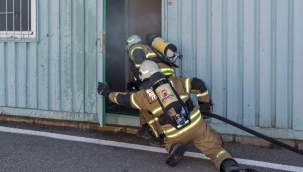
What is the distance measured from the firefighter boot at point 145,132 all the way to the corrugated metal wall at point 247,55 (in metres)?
0.91

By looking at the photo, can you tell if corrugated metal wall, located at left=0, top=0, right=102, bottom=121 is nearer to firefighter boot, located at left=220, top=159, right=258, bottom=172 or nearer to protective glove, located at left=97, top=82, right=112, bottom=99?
protective glove, located at left=97, top=82, right=112, bottom=99

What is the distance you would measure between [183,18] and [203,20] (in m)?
0.30

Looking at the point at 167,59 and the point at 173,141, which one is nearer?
the point at 173,141

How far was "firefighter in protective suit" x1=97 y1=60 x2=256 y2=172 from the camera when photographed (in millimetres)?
4133

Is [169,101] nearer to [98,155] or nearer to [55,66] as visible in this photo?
[98,155]

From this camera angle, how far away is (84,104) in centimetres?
607

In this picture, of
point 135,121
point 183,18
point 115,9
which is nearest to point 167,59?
point 183,18

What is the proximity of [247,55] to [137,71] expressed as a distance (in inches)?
58.5

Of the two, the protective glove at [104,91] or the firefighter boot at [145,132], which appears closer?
the protective glove at [104,91]

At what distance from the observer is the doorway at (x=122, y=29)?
21.6ft

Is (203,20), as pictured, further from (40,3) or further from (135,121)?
(40,3)

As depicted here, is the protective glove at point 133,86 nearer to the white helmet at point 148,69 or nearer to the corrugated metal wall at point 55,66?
the white helmet at point 148,69

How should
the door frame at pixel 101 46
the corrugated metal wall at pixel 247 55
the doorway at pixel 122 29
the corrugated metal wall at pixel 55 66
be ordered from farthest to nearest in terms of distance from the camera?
the doorway at pixel 122 29
the corrugated metal wall at pixel 55 66
the door frame at pixel 101 46
the corrugated metal wall at pixel 247 55

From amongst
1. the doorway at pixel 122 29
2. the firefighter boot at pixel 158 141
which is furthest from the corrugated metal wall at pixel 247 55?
the doorway at pixel 122 29
